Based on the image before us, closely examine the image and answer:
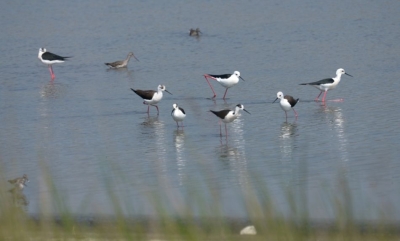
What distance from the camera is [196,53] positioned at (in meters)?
23.6

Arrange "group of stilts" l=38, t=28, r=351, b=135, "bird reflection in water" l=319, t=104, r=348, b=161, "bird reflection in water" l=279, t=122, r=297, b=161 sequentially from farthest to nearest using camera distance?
"group of stilts" l=38, t=28, r=351, b=135, "bird reflection in water" l=319, t=104, r=348, b=161, "bird reflection in water" l=279, t=122, r=297, b=161

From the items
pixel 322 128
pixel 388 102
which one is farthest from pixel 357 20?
pixel 322 128

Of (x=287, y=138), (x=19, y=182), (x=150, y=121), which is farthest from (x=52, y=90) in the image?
(x=19, y=182)

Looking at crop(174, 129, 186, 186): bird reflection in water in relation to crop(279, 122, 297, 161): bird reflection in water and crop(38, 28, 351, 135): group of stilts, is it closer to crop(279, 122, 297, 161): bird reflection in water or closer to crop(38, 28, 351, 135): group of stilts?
crop(38, 28, 351, 135): group of stilts

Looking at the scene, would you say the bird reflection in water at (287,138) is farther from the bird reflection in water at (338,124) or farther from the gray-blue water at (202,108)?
the bird reflection in water at (338,124)

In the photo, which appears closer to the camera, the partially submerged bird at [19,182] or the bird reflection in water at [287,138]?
the partially submerged bird at [19,182]

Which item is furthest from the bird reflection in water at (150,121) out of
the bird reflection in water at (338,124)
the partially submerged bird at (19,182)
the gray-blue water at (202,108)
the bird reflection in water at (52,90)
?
the partially submerged bird at (19,182)

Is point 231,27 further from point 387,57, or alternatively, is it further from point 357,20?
point 387,57

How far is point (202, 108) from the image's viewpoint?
16.4 metres

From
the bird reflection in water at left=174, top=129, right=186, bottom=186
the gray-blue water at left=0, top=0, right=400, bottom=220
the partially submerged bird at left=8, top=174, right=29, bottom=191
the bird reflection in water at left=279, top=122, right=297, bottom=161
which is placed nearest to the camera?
the gray-blue water at left=0, top=0, right=400, bottom=220

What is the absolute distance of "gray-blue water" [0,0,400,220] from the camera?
9360 millimetres

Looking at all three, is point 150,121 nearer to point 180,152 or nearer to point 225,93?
point 225,93

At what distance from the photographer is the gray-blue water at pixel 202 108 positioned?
936cm

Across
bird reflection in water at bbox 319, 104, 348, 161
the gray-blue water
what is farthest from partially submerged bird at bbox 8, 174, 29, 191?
bird reflection in water at bbox 319, 104, 348, 161
